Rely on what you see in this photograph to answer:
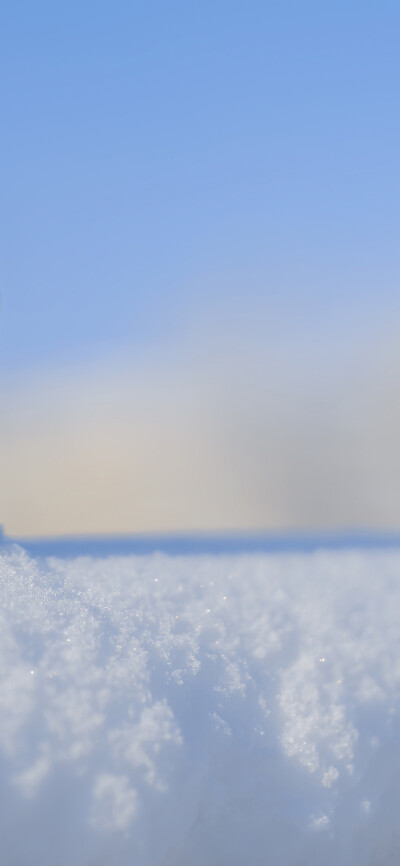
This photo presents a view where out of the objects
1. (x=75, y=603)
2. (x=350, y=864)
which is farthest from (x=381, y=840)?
(x=75, y=603)

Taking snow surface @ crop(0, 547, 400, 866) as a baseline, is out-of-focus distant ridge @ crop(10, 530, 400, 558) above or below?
above

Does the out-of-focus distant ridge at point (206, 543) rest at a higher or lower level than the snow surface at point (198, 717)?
higher

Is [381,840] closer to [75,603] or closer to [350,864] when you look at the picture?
[350,864]
